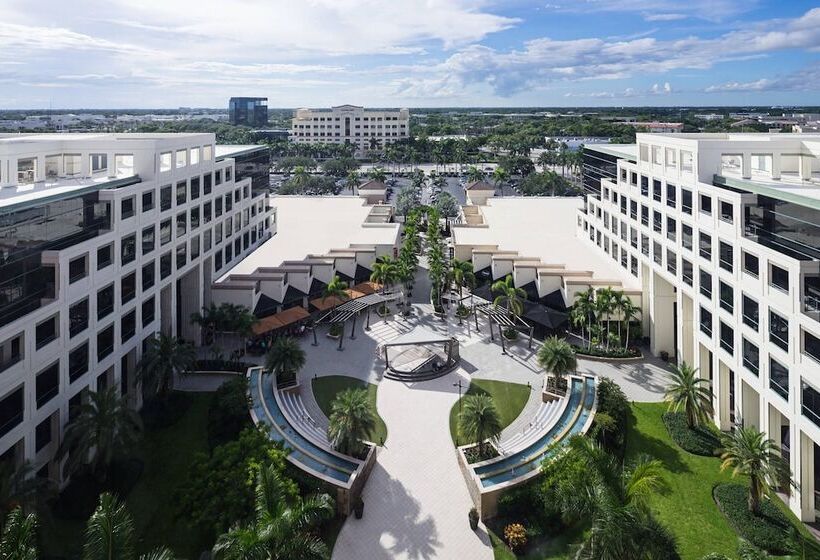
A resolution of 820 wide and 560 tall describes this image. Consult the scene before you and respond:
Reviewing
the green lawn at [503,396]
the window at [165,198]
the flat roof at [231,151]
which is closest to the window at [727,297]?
the green lawn at [503,396]

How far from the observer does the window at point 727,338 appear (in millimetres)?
33566

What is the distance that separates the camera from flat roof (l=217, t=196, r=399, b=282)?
200ft

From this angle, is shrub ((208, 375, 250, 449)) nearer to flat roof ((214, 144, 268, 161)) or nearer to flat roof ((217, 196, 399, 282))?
flat roof ((217, 196, 399, 282))

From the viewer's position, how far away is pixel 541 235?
69.0m

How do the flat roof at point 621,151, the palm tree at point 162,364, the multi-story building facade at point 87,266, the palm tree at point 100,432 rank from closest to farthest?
the multi-story building facade at point 87,266 < the palm tree at point 100,432 < the palm tree at point 162,364 < the flat roof at point 621,151

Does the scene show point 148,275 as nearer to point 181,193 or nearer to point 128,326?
point 128,326

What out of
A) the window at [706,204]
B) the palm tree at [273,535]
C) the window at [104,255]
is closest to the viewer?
the palm tree at [273,535]

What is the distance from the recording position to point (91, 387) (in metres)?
31.8

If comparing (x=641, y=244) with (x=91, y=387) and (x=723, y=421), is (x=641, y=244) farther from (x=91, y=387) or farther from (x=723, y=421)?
(x=91, y=387)

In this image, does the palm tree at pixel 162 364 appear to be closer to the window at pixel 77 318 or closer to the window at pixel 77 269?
the window at pixel 77 318

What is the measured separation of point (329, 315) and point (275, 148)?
147 m

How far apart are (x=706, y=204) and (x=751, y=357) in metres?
10.9

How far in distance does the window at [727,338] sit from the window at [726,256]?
3.67 m

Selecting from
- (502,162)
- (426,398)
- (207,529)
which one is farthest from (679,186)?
(502,162)
